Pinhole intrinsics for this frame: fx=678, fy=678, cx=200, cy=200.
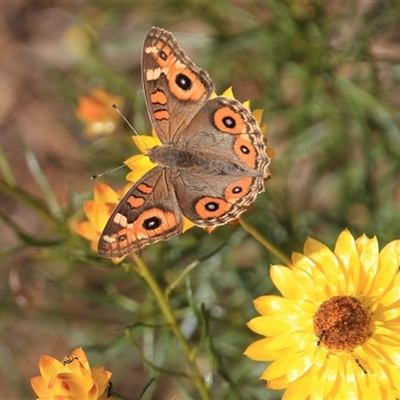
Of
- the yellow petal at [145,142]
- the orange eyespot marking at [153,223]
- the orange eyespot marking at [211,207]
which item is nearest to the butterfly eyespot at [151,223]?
the orange eyespot marking at [153,223]

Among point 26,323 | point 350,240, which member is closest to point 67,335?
point 26,323

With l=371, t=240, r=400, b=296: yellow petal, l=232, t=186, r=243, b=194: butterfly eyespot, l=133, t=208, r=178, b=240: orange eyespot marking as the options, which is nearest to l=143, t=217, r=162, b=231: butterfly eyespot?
l=133, t=208, r=178, b=240: orange eyespot marking

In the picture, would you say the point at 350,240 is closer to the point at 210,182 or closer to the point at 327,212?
the point at 210,182

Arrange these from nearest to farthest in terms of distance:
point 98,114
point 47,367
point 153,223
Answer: point 47,367 < point 153,223 < point 98,114

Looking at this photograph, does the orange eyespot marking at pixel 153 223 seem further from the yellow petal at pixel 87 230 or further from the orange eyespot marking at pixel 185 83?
the orange eyespot marking at pixel 185 83

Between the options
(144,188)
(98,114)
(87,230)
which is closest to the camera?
(144,188)

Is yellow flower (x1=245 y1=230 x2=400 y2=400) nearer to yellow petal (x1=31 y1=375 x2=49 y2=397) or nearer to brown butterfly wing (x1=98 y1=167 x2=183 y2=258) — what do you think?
brown butterfly wing (x1=98 y1=167 x2=183 y2=258)

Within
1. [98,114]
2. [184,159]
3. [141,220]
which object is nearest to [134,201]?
[141,220]

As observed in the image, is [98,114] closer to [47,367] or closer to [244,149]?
[244,149]
